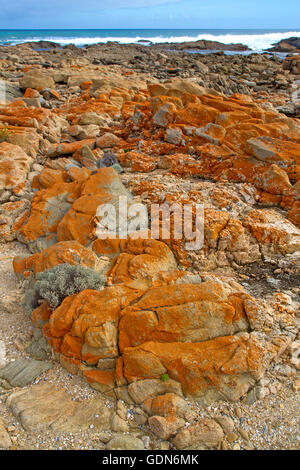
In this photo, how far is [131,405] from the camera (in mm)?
4578

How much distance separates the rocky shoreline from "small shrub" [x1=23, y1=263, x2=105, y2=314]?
0.09 ft

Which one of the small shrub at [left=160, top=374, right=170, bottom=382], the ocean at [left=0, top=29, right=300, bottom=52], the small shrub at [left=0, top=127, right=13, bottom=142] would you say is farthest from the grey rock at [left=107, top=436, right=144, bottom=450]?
the ocean at [left=0, top=29, right=300, bottom=52]

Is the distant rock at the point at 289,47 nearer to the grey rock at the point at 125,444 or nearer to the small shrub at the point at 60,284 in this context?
the small shrub at the point at 60,284

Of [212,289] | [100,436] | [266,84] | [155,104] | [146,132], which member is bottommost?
[100,436]

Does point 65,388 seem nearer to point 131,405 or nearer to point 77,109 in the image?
point 131,405

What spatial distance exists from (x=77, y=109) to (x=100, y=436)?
57.1ft

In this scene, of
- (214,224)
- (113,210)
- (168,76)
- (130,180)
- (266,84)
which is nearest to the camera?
(214,224)

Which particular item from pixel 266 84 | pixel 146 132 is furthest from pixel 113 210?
pixel 266 84

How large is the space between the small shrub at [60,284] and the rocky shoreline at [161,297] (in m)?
0.03

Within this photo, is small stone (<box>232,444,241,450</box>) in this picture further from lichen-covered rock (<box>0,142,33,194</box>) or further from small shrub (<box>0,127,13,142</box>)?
small shrub (<box>0,127,13,142</box>)

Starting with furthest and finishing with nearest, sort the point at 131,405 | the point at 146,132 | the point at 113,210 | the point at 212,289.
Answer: the point at 146,132 → the point at 113,210 → the point at 212,289 → the point at 131,405

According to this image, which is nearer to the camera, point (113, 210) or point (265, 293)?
point (265, 293)

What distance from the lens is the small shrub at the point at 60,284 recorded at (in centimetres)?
570

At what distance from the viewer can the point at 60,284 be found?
5.70 metres
